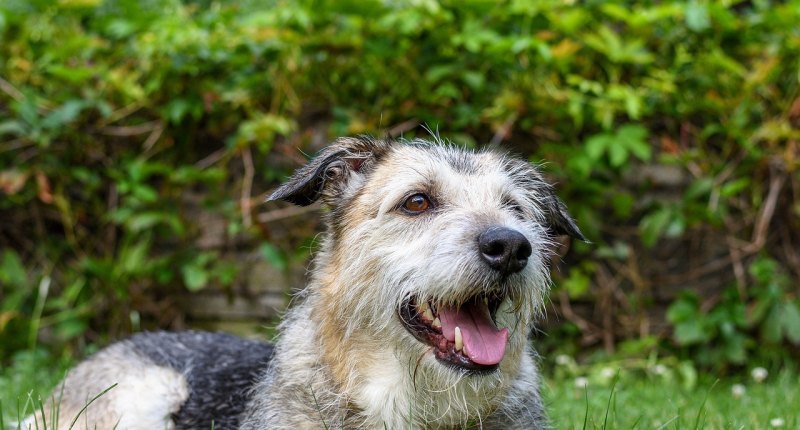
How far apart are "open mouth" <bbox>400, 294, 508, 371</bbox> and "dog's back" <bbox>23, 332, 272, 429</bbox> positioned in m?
1.09

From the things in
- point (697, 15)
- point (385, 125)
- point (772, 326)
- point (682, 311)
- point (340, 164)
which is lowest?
point (772, 326)

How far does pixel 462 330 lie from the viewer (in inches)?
122

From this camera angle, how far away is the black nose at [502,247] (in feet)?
9.75

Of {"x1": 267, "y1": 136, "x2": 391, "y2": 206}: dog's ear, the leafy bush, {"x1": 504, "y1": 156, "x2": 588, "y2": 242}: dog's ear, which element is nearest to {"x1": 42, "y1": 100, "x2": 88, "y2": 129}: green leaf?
the leafy bush

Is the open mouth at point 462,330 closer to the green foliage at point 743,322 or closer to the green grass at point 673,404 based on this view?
the green grass at point 673,404

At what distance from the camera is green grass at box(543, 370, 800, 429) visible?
4059 mm

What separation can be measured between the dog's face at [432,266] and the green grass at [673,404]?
2.59ft

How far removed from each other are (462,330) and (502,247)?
37cm

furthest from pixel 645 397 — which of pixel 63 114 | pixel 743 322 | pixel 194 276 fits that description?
pixel 63 114

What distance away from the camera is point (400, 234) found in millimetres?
3293

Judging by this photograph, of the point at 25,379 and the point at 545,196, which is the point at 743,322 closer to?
the point at 545,196

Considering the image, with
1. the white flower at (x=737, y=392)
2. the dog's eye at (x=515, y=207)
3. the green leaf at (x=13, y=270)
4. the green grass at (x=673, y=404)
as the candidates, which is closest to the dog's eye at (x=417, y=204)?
the dog's eye at (x=515, y=207)

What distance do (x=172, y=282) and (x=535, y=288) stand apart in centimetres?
483

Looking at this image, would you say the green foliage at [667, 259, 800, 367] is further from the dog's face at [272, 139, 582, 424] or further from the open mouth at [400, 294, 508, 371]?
the open mouth at [400, 294, 508, 371]
